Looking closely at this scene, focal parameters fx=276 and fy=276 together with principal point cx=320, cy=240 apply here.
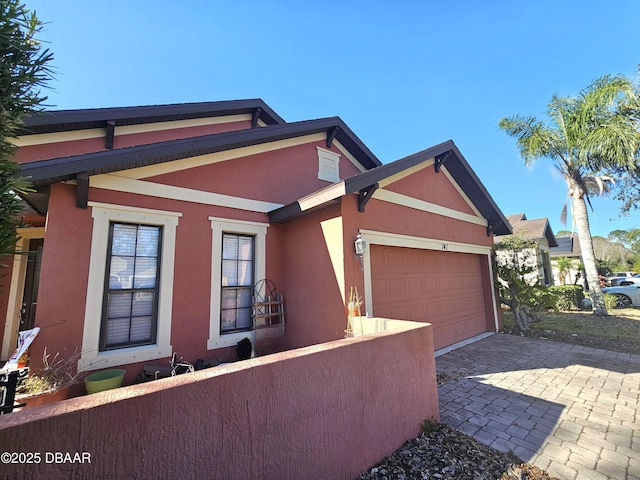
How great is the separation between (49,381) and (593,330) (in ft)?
45.7

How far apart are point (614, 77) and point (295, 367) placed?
16.7 metres

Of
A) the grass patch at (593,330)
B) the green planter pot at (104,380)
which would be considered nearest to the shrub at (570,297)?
the grass patch at (593,330)

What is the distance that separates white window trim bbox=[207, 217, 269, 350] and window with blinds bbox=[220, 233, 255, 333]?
0.16 m

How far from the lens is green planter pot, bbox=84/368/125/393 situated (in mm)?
4105

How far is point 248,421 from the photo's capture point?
6.95 ft

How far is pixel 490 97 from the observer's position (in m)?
12.4

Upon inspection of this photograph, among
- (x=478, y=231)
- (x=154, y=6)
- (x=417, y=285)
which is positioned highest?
(x=154, y=6)

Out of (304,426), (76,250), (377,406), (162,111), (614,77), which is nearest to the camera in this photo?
(304,426)

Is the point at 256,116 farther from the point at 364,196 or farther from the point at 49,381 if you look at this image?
the point at 49,381

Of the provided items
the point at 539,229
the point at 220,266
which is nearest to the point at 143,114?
the point at 220,266

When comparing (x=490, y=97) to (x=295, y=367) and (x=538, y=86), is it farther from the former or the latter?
(x=295, y=367)

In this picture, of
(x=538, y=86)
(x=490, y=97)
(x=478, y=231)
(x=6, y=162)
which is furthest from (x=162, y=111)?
(x=538, y=86)

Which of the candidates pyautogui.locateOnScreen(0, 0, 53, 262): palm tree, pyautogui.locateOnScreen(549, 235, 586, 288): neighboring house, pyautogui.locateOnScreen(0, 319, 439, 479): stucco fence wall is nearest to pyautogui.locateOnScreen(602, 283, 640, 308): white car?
pyautogui.locateOnScreen(549, 235, 586, 288): neighboring house

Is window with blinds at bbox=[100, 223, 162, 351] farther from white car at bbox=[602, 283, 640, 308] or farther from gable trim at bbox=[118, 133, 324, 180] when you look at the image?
white car at bbox=[602, 283, 640, 308]
